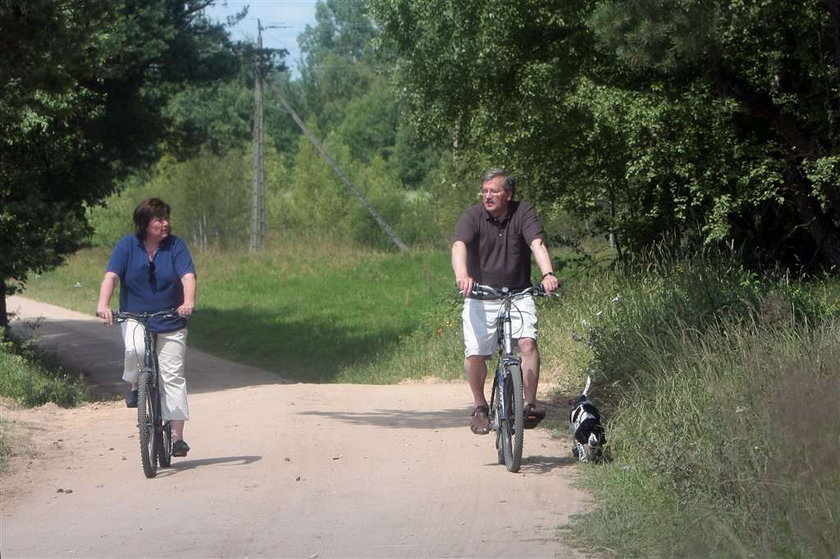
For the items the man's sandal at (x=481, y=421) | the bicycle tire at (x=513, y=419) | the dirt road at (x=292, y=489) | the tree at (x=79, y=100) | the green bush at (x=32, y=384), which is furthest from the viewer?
the green bush at (x=32, y=384)

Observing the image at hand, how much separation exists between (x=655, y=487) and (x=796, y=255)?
1280 centimetres

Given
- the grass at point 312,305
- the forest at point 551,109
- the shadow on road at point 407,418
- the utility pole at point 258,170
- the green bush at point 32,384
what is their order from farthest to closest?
the utility pole at point 258,170
the grass at point 312,305
the green bush at point 32,384
the forest at point 551,109
the shadow on road at point 407,418

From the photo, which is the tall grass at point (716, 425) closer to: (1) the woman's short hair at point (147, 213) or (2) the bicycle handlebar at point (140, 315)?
(2) the bicycle handlebar at point (140, 315)

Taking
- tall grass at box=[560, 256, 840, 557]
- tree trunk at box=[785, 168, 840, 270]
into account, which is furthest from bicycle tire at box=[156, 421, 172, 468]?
tree trunk at box=[785, 168, 840, 270]

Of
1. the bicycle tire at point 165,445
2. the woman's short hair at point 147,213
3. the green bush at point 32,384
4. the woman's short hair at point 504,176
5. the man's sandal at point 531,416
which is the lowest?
the green bush at point 32,384

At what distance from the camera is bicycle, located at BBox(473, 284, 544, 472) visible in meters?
8.14

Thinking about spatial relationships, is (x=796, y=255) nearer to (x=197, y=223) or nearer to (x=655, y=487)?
(x=655, y=487)

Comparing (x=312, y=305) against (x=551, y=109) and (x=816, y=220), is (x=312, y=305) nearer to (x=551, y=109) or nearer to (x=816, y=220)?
(x=551, y=109)

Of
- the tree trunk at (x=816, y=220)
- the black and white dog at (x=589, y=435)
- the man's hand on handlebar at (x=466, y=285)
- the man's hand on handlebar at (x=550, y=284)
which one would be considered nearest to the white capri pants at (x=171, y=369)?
the man's hand on handlebar at (x=466, y=285)

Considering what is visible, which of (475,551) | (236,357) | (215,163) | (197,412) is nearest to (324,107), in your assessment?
(215,163)

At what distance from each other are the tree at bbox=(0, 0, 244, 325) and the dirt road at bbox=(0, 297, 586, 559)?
3.28 meters

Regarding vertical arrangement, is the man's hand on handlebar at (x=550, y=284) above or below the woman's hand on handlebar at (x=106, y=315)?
above

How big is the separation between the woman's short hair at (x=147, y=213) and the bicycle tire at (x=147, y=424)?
3.40ft

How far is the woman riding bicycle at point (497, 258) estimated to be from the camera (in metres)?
8.61
